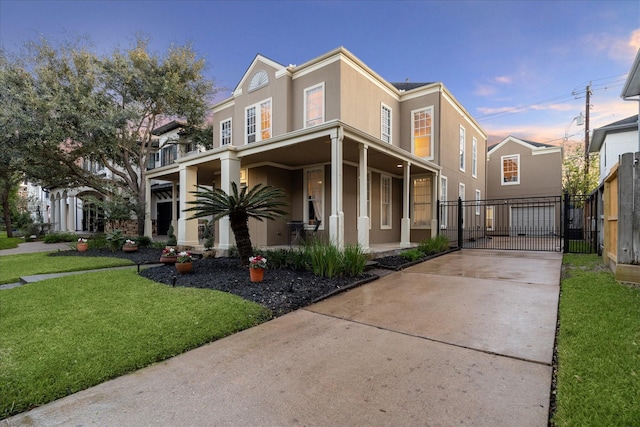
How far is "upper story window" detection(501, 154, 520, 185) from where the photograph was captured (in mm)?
19266

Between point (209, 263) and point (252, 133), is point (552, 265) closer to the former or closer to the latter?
point (209, 263)

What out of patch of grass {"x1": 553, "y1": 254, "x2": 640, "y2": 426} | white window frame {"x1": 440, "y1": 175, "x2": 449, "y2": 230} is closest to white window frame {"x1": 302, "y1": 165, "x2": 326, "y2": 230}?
white window frame {"x1": 440, "y1": 175, "x2": 449, "y2": 230}

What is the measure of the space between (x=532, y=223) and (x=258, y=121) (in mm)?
17203

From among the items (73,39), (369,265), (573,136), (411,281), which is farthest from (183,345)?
(573,136)

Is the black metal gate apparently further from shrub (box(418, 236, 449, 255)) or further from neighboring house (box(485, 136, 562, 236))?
shrub (box(418, 236, 449, 255))

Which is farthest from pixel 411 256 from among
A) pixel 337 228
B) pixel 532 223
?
pixel 532 223

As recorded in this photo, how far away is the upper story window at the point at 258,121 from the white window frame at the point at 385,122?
14.1 ft

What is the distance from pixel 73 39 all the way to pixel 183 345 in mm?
16308

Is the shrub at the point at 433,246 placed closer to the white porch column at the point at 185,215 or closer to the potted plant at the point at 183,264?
the potted plant at the point at 183,264

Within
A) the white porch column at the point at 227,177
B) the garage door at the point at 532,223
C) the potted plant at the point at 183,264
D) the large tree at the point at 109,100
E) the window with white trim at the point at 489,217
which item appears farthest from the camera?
the window with white trim at the point at 489,217

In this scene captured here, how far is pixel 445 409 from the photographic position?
2.03 metres

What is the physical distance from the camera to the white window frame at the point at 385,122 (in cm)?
1173

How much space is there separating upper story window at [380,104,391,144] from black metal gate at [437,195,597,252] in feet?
10.9

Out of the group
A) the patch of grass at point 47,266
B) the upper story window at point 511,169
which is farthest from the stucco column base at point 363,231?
the upper story window at point 511,169
